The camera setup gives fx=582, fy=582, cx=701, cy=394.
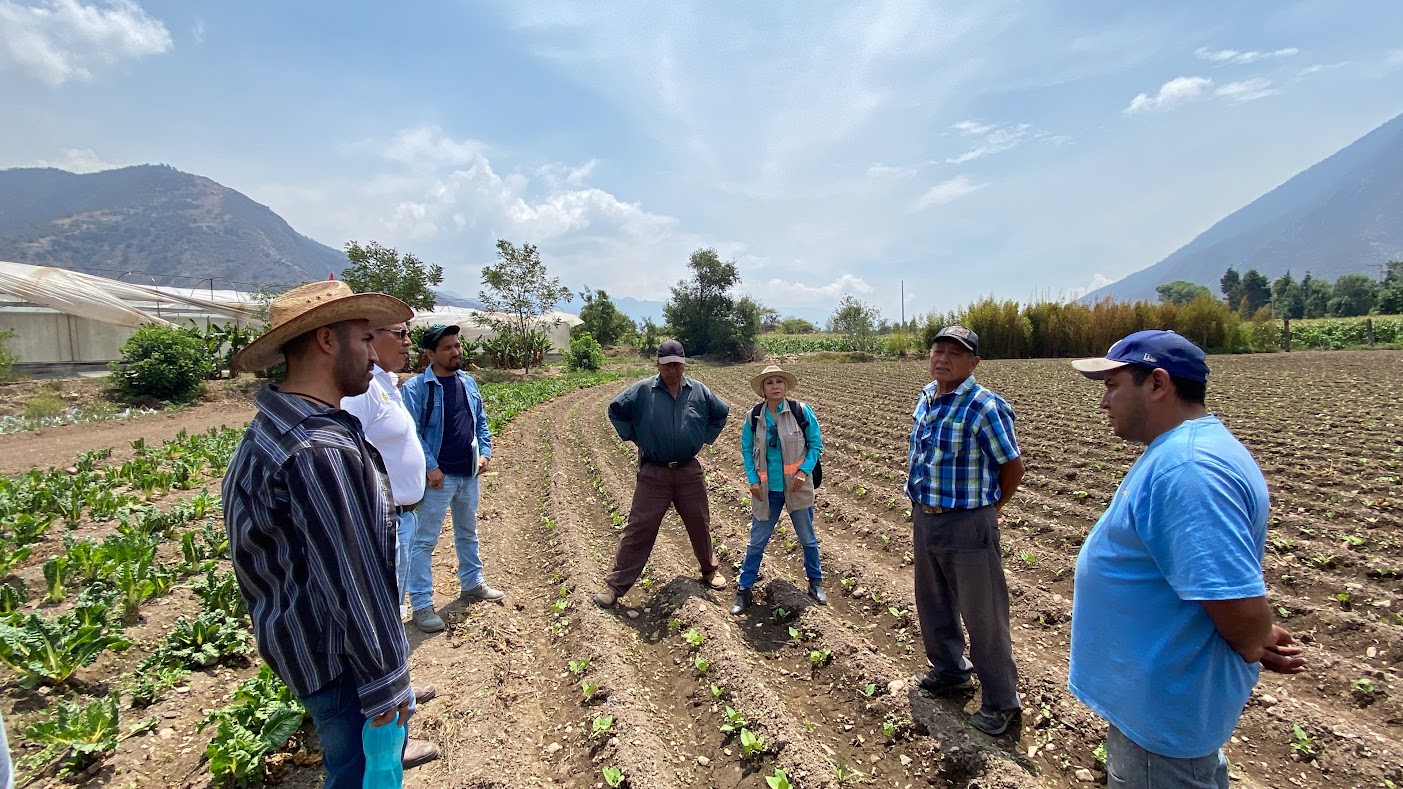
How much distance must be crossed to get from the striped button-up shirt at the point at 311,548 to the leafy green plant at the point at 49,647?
298 cm

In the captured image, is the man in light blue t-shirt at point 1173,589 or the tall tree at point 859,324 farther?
the tall tree at point 859,324

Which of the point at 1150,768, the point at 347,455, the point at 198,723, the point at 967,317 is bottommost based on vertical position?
the point at 198,723

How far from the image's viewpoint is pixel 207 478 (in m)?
8.54

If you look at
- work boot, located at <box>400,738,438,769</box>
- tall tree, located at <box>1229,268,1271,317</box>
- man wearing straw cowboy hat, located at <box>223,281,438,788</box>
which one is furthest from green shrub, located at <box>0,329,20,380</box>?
tall tree, located at <box>1229,268,1271,317</box>

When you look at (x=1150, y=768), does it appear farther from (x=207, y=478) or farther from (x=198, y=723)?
(x=207, y=478)

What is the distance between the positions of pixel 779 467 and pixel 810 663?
1519mm

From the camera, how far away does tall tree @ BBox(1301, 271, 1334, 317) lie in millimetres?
63125

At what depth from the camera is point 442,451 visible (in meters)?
4.72

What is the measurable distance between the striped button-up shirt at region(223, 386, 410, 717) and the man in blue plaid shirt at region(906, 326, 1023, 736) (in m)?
2.81

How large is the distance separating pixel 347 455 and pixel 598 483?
25.1 ft

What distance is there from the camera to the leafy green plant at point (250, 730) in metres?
2.79

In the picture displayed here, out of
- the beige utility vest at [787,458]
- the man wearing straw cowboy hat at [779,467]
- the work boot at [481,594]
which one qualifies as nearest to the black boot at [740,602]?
the man wearing straw cowboy hat at [779,467]

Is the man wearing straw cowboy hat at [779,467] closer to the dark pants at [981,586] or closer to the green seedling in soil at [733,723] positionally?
the green seedling in soil at [733,723]

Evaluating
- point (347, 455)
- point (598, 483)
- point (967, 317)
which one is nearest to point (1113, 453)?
point (598, 483)
